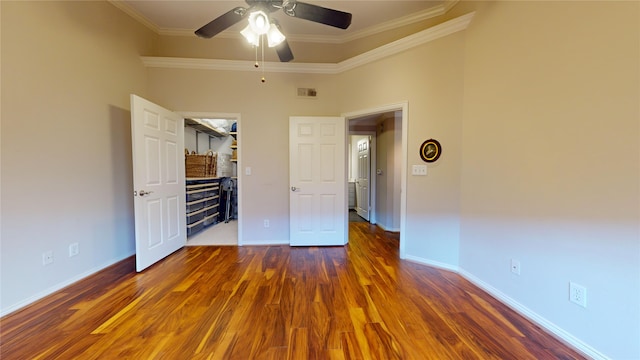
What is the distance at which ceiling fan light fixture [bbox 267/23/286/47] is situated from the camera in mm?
1864

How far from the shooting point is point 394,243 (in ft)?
11.5

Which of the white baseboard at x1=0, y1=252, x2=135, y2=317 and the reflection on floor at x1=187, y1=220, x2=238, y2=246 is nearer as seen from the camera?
the white baseboard at x1=0, y1=252, x2=135, y2=317

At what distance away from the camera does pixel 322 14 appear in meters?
1.78

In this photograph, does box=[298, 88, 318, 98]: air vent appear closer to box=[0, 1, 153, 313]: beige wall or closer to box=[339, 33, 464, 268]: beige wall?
box=[339, 33, 464, 268]: beige wall

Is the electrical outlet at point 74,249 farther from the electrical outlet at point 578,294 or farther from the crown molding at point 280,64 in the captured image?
the electrical outlet at point 578,294

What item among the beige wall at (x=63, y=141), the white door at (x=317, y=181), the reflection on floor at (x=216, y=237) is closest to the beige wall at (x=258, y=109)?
the white door at (x=317, y=181)

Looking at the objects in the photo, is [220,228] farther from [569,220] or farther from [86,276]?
[569,220]

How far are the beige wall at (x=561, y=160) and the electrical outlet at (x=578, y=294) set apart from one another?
34mm

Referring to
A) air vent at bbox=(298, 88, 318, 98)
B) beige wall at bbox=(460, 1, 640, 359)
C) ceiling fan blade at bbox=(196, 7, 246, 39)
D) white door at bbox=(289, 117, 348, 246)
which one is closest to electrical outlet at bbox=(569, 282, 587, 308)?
beige wall at bbox=(460, 1, 640, 359)

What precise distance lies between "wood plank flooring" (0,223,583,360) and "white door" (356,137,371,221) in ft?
8.50

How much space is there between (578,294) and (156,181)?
3958 millimetres

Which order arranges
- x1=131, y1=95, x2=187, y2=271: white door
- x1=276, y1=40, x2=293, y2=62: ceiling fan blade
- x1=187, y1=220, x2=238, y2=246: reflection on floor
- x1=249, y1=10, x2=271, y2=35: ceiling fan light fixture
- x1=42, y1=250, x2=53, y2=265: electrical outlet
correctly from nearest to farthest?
x1=249, y1=10, x2=271, y2=35: ceiling fan light fixture, x1=42, y1=250, x2=53, y2=265: electrical outlet, x1=276, y1=40, x2=293, y2=62: ceiling fan blade, x1=131, y1=95, x2=187, y2=271: white door, x1=187, y1=220, x2=238, y2=246: reflection on floor

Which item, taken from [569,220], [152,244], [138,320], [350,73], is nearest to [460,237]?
[569,220]

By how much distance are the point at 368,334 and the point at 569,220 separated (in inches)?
60.4
